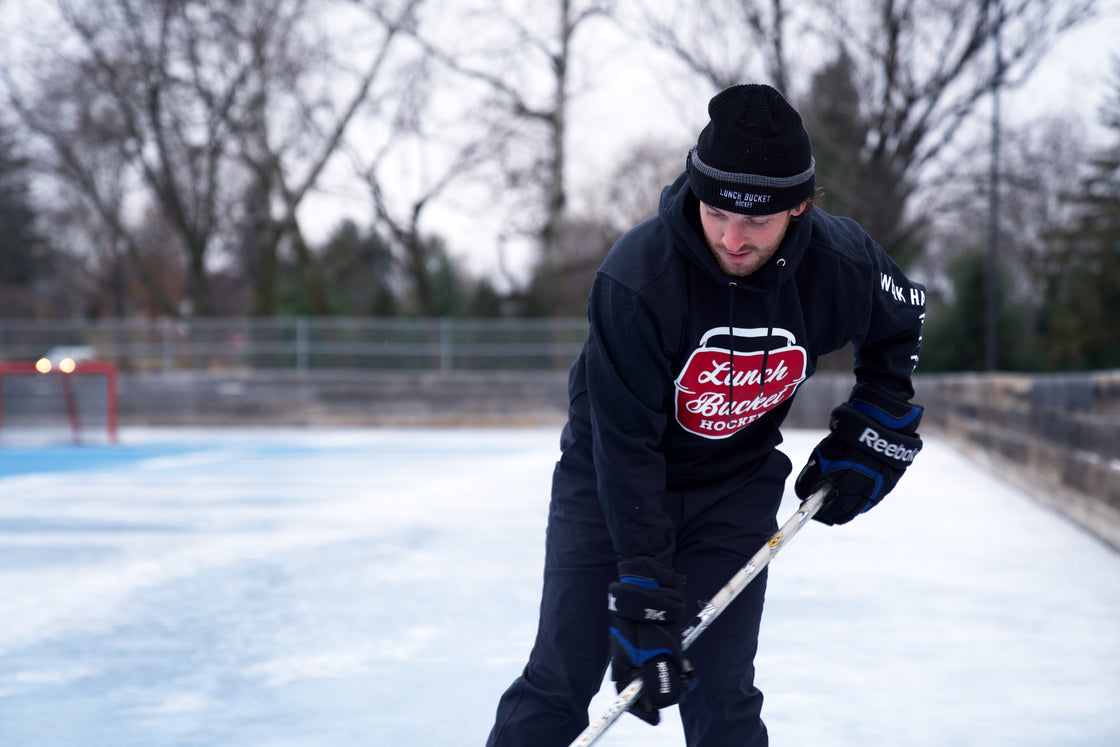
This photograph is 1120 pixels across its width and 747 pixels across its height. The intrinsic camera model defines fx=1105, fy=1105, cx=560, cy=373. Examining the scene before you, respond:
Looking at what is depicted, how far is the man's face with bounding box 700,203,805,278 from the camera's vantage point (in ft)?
6.29

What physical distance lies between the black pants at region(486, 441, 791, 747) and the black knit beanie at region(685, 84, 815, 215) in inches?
24.7

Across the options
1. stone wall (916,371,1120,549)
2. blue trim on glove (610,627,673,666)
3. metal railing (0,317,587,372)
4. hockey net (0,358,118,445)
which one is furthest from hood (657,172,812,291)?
metal railing (0,317,587,372)

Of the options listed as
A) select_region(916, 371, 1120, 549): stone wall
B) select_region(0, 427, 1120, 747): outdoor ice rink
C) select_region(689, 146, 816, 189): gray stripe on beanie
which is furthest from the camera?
select_region(916, 371, 1120, 549): stone wall

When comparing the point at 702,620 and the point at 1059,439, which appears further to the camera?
the point at 1059,439

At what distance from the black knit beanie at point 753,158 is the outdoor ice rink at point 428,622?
1.52 m

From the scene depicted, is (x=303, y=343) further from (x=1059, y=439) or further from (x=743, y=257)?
(x=743, y=257)

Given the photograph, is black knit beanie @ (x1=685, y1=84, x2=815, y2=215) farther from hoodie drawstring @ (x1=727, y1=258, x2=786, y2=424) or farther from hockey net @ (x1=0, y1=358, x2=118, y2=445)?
hockey net @ (x1=0, y1=358, x2=118, y2=445)

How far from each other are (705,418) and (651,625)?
426 mm

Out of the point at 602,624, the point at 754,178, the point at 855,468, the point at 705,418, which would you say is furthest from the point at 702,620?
the point at 754,178

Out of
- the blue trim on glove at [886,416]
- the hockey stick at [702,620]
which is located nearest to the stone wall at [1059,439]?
the blue trim on glove at [886,416]

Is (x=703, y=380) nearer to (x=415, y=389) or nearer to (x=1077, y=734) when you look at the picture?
(x=1077, y=734)

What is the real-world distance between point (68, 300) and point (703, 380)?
1633 inches

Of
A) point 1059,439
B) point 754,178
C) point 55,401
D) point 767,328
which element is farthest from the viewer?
point 55,401

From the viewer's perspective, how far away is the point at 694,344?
2.06 m
